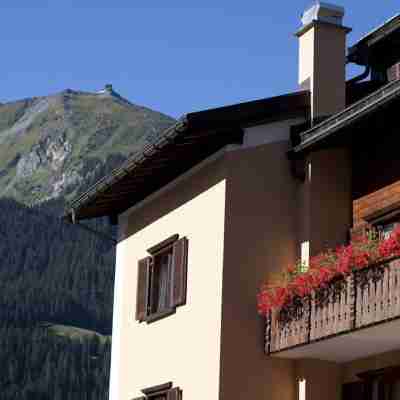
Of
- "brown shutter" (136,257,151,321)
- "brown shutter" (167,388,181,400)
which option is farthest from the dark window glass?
"brown shutter" (167,388,181,400)

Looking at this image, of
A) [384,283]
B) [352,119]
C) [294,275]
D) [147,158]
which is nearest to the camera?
[384,283]

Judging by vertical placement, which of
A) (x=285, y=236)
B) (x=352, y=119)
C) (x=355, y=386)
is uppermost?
(x=352, y=119)

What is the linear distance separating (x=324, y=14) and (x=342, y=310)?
5.44m

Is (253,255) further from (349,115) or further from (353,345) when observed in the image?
(349,115)

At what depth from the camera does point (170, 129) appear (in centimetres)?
1573

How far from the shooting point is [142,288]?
1897cm

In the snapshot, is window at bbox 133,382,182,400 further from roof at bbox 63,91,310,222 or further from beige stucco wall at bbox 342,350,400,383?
roof at bbox 63,91,310,222

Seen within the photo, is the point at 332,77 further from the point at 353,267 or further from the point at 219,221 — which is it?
the point at 353,267

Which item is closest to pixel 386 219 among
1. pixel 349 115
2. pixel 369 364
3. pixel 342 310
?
pixel 349 115

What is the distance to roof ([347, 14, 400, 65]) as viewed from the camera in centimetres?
1819

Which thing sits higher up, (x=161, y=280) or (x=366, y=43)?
(x=366, y=43)

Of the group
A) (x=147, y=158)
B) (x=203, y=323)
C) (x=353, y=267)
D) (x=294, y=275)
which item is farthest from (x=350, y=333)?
(x=147, y=158)

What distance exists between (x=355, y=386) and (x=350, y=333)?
1604 millimetres

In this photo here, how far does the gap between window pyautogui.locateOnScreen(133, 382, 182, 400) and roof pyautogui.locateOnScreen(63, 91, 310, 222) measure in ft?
10.9
